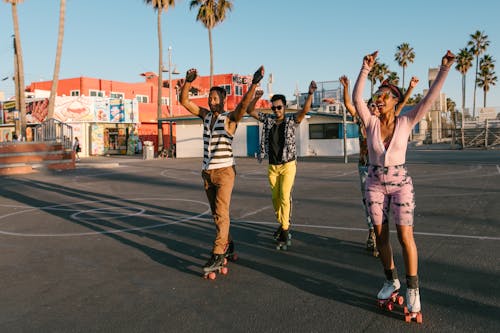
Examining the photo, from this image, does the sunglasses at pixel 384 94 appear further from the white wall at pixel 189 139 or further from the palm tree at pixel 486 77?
the palm tree at pixel 486 77

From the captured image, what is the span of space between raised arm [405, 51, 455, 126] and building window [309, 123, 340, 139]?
94.2 ft

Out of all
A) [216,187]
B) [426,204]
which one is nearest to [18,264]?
[216,187]

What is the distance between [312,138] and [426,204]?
24.1m

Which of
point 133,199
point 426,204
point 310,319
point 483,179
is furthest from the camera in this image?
point 483,179

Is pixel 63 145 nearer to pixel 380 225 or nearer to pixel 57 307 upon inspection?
pixel 57 307

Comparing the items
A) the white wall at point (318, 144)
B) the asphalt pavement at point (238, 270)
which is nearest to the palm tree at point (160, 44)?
the white wall at point (318, 144)

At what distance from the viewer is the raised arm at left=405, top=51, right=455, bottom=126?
3.48m

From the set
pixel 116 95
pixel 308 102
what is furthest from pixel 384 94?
pixel 116 95

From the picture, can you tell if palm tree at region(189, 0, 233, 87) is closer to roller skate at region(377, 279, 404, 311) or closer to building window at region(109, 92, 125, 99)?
building window at region(109, 92, 125, 99)

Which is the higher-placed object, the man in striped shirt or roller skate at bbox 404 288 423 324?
the man in striped shirt

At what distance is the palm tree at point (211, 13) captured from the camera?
38062mm

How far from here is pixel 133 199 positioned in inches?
443

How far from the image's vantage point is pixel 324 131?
107ft

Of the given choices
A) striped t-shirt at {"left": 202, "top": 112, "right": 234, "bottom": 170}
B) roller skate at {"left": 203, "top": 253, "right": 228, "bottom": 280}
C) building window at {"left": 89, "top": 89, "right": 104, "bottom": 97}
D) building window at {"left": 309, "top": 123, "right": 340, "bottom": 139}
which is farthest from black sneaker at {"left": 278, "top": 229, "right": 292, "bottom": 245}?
building window at {"left": 89, "top": 89, "right": 104, "bottom": 97}
